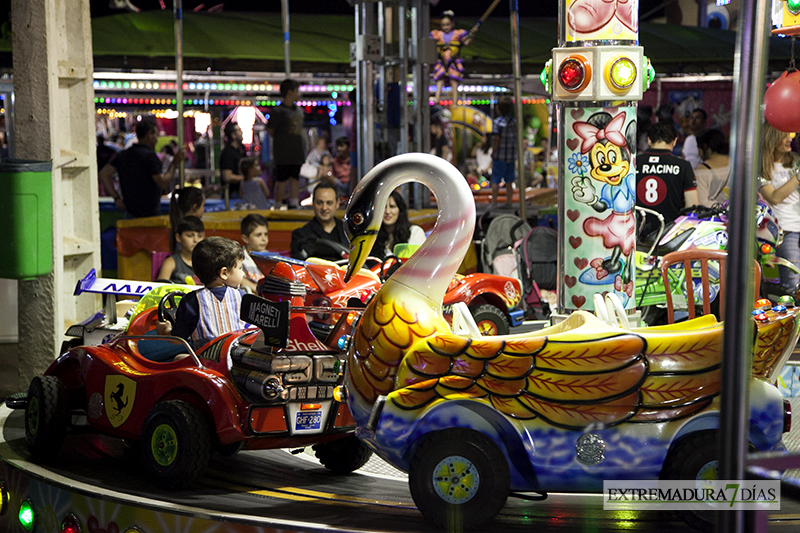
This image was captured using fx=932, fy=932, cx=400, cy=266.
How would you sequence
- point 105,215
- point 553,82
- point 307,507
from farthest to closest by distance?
point 105,215 < point 553,82 < point 307,507

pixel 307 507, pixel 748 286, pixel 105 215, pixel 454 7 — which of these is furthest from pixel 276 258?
pixel 454 7

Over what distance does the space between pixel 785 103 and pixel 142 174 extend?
589 cm

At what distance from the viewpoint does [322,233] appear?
577 centimetres

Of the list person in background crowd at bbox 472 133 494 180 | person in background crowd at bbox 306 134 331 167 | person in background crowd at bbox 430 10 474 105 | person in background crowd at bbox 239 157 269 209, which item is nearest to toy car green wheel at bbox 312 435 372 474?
person in background crowd at bbox 239 157 269 209

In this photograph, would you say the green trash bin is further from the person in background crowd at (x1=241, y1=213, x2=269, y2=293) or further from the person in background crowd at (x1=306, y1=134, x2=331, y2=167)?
the person in background crowd at (x1=306, y1=134, x2=331, y2=167)

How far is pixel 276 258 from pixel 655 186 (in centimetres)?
260

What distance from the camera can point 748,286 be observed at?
1508 mm

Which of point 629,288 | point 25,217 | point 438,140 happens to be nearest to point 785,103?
point 629,288

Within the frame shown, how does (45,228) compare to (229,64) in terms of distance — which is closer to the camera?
(45,228)

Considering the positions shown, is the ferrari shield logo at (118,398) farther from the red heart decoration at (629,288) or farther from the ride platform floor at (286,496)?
the red heart decoration at (629,288)

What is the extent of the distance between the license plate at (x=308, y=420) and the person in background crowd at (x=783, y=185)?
376cm

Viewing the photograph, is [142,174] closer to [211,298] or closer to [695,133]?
[211,298]

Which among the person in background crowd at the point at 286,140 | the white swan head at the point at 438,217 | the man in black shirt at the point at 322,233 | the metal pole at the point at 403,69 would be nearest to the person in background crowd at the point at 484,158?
the person in background crowd at the point at 286,140

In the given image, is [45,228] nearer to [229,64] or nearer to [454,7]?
[229,64]
